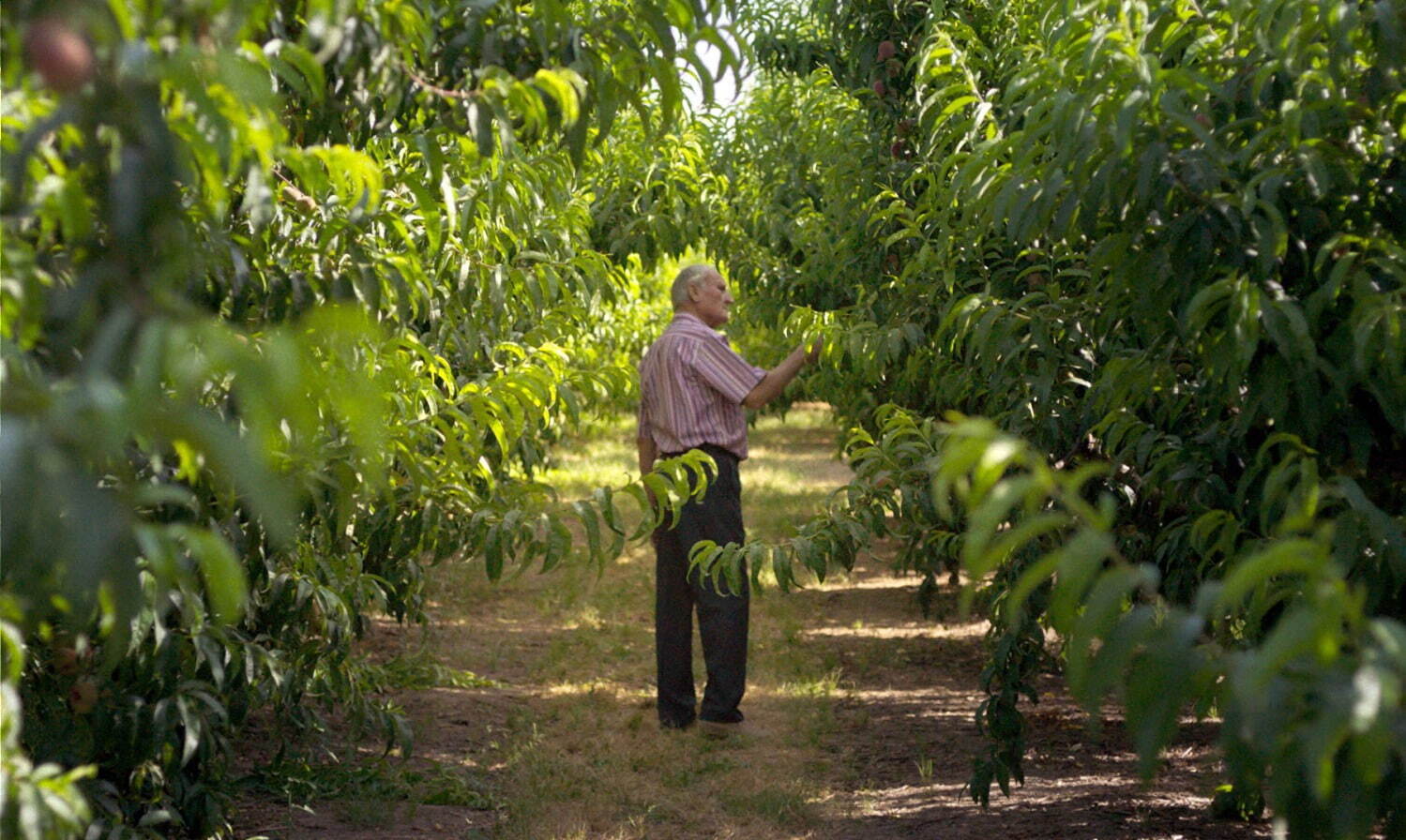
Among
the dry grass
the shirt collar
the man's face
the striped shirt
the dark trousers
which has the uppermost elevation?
the man's face

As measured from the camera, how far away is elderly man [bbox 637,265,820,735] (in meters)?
5.48

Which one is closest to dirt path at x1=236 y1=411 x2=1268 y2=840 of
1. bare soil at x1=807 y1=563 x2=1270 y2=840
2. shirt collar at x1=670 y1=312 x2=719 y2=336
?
bare soil at x1=807 y1=563 x2=1270 y2=840

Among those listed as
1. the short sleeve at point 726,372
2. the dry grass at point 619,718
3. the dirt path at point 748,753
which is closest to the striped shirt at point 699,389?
the short sleeve at point 726,372

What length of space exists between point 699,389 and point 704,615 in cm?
92

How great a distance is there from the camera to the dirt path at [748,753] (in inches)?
183

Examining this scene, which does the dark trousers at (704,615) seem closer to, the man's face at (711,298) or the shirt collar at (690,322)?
the shirt collar at (690,322)

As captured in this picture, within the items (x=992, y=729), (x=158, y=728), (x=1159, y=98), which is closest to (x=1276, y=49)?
(x=1159, y=98)

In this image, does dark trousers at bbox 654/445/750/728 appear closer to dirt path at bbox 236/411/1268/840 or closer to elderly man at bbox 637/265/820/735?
elderly man at bbox 637/265/820/735

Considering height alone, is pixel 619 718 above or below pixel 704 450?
below

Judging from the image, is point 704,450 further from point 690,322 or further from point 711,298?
point 711,298

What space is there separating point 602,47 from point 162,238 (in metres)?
1.33

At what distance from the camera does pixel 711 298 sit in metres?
5.71

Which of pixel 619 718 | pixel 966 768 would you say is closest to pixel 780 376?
pixel 966 768

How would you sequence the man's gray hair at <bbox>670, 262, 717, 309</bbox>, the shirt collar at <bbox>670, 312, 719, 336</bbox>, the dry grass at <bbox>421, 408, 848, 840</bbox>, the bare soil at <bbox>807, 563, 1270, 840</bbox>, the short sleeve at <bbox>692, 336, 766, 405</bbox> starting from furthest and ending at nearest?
the man's gray hair at <bbox>670, 262, 717, 309</bbox>, the shirt collar at <bbox>670, 312, 719, 336</bbox>, the short sleeve at <bbox>692, 336, 766, 405</bbox>, the dry grass at <bbox>421, 408, 848, 840</bbox>, the bare soil at <bbox>807, 563, 1270, 840</bbox>
